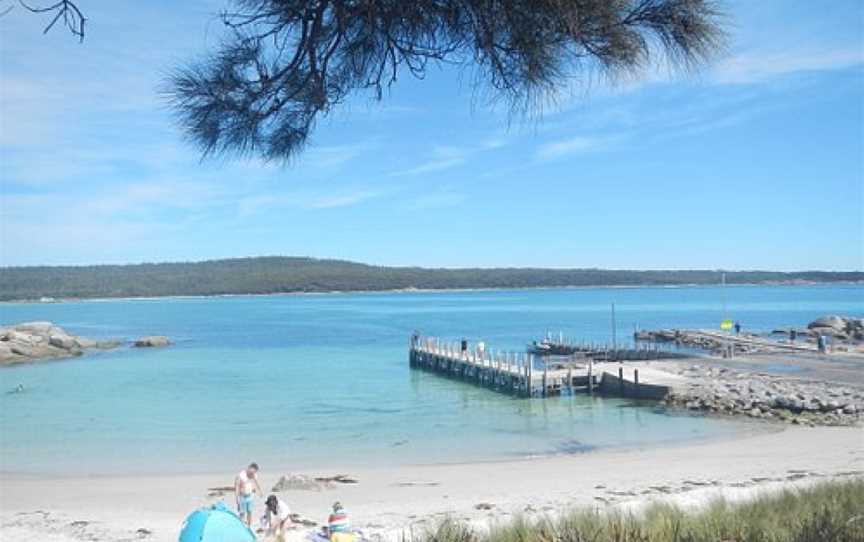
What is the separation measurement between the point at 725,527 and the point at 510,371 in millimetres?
25406

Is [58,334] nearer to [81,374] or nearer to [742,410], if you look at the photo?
[81,374]

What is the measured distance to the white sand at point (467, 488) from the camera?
1286 cm

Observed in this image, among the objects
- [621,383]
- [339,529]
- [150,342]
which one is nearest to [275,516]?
[339,529]

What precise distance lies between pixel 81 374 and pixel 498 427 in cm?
2703

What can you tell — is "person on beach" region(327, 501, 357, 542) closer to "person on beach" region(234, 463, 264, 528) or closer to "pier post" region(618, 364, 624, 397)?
"person on beach" region(234, 463, 264, 528)

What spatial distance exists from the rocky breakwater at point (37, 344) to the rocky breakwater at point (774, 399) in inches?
1571

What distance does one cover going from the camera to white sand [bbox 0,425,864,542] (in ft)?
42.2

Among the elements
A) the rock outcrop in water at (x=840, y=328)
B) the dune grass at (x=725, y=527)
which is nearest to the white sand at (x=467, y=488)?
the dune grass at (x=725, y=527)

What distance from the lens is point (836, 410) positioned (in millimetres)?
22094

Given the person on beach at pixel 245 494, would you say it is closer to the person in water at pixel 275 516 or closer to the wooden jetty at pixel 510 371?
the person in water at pixel 275 516

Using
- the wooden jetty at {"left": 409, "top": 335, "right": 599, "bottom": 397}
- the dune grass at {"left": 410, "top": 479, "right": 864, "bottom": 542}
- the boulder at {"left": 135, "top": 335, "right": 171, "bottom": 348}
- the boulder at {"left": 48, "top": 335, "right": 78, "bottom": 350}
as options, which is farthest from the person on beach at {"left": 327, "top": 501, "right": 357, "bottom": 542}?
the boulder at {"left": 135, "top": 335, "right": 171, "bottom": 348}

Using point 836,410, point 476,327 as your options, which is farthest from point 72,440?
point 476,327

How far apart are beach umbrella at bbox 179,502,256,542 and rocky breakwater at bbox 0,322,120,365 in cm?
4478

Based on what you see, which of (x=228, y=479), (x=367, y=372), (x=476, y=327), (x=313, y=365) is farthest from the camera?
(x=476, y=327)
